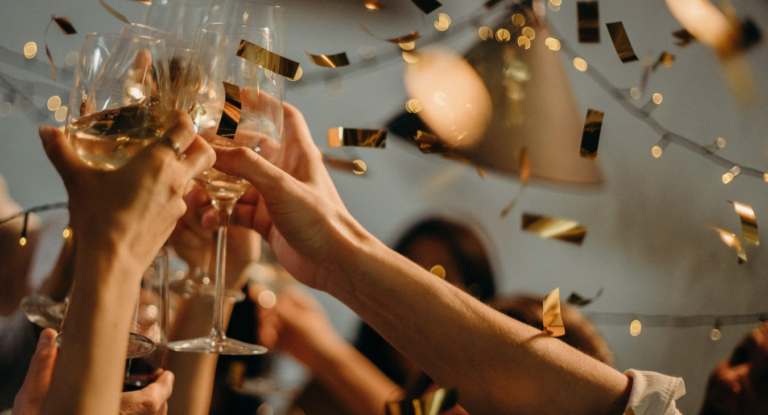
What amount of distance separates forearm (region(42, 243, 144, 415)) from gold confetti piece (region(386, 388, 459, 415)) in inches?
17.7

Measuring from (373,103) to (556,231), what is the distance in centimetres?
54

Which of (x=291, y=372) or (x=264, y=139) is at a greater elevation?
(x=264, y=139)

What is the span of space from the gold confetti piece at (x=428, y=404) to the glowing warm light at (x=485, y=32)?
73 centimetres

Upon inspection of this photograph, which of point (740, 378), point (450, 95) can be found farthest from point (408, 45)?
point (740, 378)

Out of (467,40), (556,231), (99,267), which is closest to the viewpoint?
(99,267)

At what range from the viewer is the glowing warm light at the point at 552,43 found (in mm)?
1502

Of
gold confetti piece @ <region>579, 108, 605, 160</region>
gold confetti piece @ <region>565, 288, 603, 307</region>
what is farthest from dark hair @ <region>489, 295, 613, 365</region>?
gold confetti piece @ <region>579, 108, 605, 160</region>

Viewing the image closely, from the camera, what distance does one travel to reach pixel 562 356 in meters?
0.89

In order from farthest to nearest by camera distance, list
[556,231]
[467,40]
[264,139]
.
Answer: [556,231], [467,40], [264,139]

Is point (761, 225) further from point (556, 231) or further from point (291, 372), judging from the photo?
point (291, 372)

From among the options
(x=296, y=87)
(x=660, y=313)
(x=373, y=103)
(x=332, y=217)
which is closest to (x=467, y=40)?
(x=373, y=103)

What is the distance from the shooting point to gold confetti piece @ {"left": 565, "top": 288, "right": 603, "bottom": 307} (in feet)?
4.89

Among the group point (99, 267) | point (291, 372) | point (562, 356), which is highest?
point (99, 267)

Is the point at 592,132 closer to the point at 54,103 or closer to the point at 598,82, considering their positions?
the point at 598,82
